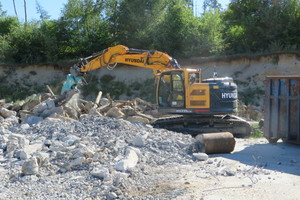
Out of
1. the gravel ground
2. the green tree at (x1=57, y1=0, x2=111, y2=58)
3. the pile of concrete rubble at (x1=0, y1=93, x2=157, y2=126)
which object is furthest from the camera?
the green tree at (x1=57, y1=0, x2=111, y2=58)

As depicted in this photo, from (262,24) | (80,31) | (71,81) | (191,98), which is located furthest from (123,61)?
(80,31)

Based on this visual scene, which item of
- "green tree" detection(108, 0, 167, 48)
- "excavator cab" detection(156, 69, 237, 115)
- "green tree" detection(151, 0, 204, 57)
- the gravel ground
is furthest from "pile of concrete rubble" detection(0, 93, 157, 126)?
"green tree" detection(108, 0, 167, 48)

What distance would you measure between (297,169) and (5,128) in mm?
7814

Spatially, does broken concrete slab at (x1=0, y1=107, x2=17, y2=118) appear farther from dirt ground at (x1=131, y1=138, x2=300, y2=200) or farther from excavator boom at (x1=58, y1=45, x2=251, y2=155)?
dirt ground at (x1=131, y1=138, x2=300, y2=200)

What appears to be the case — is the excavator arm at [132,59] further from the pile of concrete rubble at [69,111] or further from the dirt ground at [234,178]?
the dirt ground at [234,178]

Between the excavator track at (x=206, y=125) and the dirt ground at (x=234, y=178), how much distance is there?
336 cm

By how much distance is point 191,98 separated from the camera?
1173 centimetres

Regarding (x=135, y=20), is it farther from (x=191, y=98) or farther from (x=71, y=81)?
(x=191, y=98)

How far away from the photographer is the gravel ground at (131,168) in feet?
19.4

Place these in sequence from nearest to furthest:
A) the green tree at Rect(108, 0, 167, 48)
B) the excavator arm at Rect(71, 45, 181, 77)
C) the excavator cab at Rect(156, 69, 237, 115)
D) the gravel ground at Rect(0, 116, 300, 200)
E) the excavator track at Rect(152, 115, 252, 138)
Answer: the gravel ground at Rect(0, 116, 300, 200), the excavator cab at Rect(156, 69, 237, 115), the excavator track at Rect(152, 115, 252, 138), the excavator arm at Rect(71, 45, 181, 77), the green tree at Rect(108, 0, 167, 48)

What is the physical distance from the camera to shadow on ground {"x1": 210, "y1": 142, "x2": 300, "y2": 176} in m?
7.47

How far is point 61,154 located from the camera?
746cm

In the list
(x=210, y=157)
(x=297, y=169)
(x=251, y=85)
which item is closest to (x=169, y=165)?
(x=210, y=157)

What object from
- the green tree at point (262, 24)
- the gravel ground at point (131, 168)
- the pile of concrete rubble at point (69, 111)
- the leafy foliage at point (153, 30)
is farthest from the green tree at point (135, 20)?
the gravel ground at point (131, 168)
